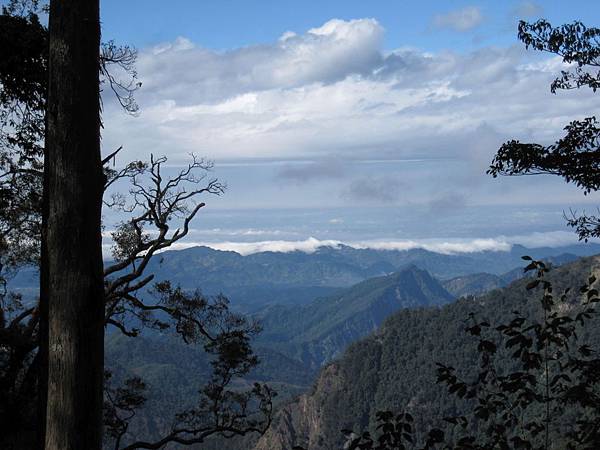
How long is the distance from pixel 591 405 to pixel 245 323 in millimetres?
14366

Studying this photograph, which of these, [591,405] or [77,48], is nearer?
[77,48]

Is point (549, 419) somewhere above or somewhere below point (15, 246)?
below

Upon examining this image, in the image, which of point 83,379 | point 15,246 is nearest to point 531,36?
point 83,379

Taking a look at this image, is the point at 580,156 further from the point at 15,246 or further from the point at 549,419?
the point at 15,246

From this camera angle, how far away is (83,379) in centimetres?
503

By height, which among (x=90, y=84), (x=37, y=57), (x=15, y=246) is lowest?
(x=15, y=246)

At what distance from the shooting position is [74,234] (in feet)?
17.1

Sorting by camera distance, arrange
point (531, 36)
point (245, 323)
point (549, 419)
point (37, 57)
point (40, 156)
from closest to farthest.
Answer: point (549, 419)
point (37, 57)
point (531, 36)
point (40, 156)
point (245, 323)

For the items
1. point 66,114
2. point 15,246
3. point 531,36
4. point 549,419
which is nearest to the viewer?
point 66,114

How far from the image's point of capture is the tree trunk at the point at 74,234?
5008 millimetres

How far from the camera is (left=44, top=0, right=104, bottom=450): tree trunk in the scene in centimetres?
501

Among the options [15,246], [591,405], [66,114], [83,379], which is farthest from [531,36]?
[15,246]

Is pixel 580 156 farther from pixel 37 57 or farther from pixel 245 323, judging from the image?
pixel 245 323

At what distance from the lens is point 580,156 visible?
12.1m
